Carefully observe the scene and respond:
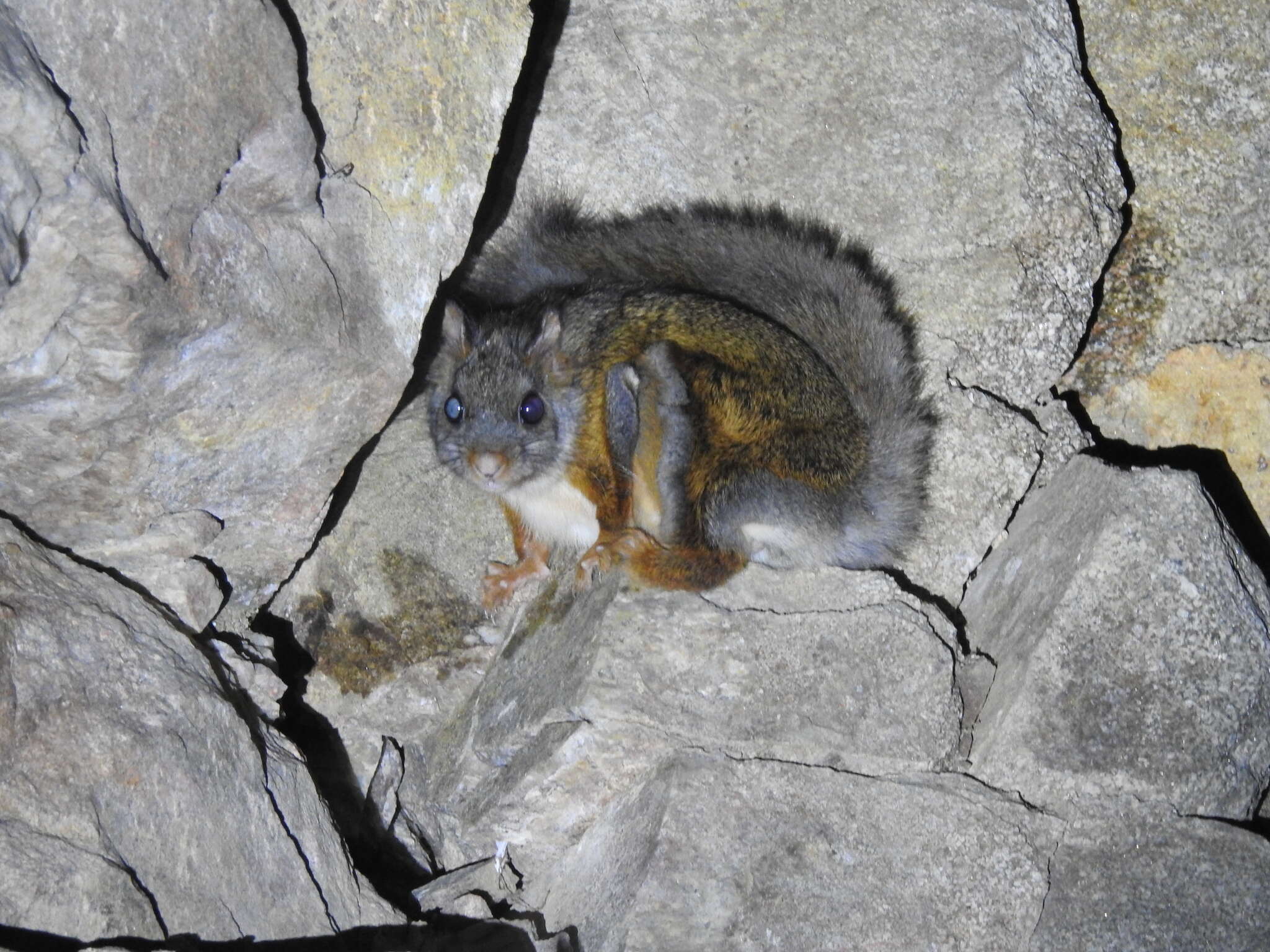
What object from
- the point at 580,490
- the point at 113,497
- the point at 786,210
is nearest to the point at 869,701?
the point at 580,490

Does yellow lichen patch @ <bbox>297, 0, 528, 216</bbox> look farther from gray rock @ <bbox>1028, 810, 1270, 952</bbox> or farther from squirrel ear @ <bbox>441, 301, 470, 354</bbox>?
gray rock @ <bbox>1028, 810, 1270, 952</bbox>

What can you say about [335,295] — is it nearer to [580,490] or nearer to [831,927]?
[580,490]

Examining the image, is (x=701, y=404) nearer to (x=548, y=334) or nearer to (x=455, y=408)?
(x=548, y=334)

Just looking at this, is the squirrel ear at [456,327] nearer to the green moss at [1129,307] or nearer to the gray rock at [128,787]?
the gray rock at [128,787]

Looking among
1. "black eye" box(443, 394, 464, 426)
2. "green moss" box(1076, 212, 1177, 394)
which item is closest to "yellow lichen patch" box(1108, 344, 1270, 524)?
"green moss" box(1076, 212, 1177, 394)

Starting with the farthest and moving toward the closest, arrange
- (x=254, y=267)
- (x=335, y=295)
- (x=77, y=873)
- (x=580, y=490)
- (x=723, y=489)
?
1. (x=580, y=490)
2. (x=723, y=489)
3. (x=335, y=295)
4. (x=254, y=267)
5. (x=77, y=873)

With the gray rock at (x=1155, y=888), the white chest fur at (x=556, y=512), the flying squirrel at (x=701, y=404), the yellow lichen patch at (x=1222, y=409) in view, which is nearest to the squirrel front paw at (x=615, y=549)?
the flying squirrel at (x=701, y=404)

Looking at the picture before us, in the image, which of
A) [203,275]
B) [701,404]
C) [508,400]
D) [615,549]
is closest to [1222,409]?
[701,404]
